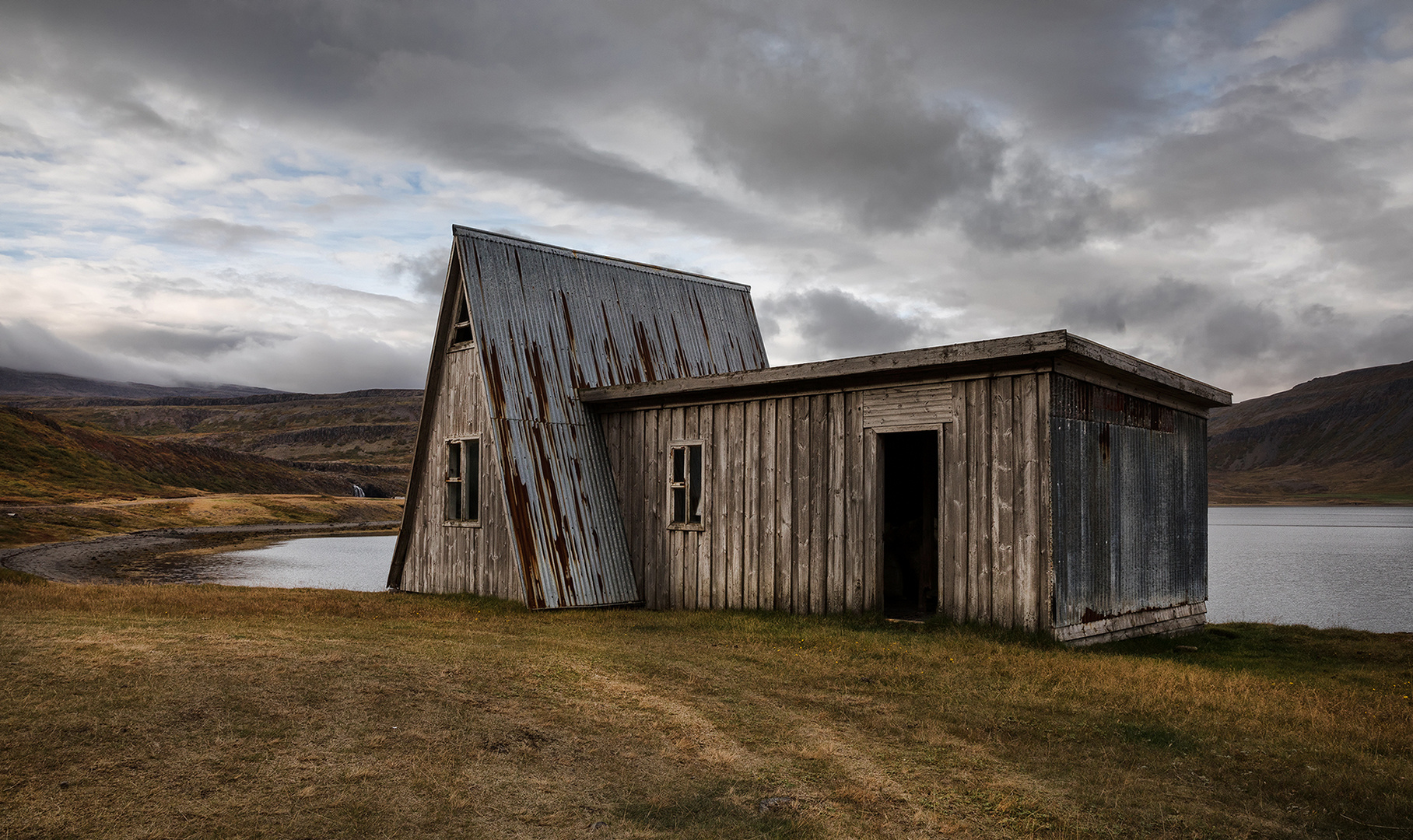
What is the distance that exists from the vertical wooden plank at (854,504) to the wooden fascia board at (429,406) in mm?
8468

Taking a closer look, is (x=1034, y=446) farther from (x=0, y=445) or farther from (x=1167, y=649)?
(x=0, y=445)

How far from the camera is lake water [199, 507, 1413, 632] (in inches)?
966

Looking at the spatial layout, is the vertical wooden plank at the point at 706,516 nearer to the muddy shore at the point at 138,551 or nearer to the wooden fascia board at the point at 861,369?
the wooden fascia board at the point at 861,369

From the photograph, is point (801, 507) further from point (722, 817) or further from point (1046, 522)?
point (722, 817)

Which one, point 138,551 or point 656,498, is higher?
point 656,498

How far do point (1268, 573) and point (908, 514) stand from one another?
26952mm

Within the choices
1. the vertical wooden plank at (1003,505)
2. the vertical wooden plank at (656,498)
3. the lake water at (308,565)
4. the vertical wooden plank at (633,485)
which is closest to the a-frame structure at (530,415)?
the vertical wooden plank at (633,485)

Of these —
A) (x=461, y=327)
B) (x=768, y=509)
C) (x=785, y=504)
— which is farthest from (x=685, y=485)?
(x=461, y=327)

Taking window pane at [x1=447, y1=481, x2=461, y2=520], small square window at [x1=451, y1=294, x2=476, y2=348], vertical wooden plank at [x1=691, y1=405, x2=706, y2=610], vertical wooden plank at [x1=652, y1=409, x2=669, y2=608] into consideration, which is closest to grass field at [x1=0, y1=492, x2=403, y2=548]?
window pane at [x1=447, y1=481, x2=461, y2=520]

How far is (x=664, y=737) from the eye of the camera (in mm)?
7352

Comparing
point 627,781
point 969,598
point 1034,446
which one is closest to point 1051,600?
point 969,598

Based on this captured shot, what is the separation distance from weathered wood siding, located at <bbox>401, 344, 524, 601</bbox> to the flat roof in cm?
298

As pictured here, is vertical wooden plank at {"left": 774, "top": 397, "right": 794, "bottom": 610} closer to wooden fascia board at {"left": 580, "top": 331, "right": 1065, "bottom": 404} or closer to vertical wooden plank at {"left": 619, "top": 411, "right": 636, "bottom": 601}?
wooden fascia board at {"left": 580, "top": 331, "right": 1065, "bottom": 404}

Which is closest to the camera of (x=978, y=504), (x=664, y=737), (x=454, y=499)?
(x=664, y=737)
